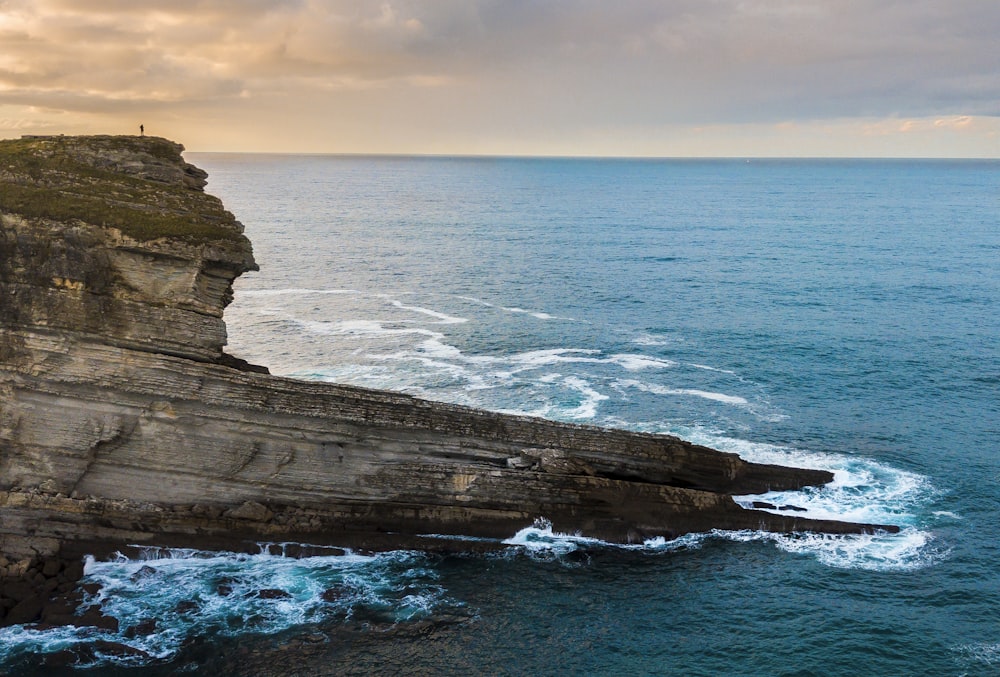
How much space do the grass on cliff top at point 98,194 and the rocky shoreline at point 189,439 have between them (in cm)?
12

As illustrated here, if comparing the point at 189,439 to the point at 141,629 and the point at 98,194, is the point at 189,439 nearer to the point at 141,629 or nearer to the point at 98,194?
the point at 141,629

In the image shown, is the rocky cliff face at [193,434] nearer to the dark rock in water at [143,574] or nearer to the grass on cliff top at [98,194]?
the grass on cliff top at [98,194]

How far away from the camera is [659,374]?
214ft

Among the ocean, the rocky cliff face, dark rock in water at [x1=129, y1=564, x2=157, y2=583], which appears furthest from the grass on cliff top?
the ocean

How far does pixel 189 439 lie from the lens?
130 feet

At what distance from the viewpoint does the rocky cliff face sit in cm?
3822

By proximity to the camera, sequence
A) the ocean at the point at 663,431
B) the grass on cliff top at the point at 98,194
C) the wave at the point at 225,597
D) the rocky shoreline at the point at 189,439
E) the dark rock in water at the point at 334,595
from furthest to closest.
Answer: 1. the grass on cliff top at the point at 98,194
2. the rocky shoreline at the point at 189,439
3. the dark rock in water at the point at 334,595
4. the ocean at the point at 663,431
5. the wave at the point at 225,597

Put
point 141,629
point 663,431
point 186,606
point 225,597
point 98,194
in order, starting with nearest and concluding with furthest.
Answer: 1. point 141,629
2. point 186,606
3. point 225,597
4. point 98,194
5. point 663,431

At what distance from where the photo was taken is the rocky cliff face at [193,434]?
125 ft

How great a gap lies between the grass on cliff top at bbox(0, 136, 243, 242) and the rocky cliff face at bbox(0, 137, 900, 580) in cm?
12

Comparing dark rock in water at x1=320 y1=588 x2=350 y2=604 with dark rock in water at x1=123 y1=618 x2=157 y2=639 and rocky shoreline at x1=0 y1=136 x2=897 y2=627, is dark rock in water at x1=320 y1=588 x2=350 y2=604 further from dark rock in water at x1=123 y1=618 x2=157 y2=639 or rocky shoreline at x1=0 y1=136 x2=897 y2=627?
dark rock in water at x1=123 y1=618 x2=157 y2=639

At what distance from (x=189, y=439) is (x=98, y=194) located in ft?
42.1

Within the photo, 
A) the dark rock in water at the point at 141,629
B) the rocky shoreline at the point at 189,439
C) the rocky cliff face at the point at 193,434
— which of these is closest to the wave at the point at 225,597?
the dark rock in water at the point at 141,629

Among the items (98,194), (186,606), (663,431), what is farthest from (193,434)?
(663,431)
